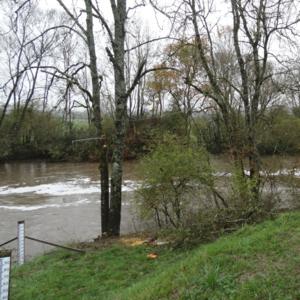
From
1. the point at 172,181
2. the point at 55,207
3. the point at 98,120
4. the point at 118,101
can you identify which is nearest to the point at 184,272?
the point at 118,101

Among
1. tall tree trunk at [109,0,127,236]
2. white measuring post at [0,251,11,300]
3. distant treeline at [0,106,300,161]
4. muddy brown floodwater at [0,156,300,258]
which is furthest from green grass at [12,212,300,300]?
distant treeline at [0,106,300,161]

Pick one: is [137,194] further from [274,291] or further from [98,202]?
[274,291]

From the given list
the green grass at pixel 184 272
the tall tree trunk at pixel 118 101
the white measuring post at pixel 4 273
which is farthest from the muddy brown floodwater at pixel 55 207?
the white measuring post at pixel 4 273

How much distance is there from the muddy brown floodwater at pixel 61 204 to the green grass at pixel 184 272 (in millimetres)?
3366

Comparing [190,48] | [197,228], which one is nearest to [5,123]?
[190,48]

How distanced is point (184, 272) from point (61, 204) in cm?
1242

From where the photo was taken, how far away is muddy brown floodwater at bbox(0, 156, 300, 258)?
11.0 m

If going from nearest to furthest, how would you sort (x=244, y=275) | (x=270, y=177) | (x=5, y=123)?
(x=244, y=275), (x=270, y=177), (x=5, y=123)

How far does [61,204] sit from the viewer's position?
15672mm

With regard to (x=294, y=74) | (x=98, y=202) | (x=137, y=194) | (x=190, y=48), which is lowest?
(x=98, y=202)

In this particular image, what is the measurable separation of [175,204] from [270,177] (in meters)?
2.93

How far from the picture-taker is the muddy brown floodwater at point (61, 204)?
36.2 ft

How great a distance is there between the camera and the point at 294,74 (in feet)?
37.6

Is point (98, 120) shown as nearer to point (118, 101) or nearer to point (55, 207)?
point (118, 101)
